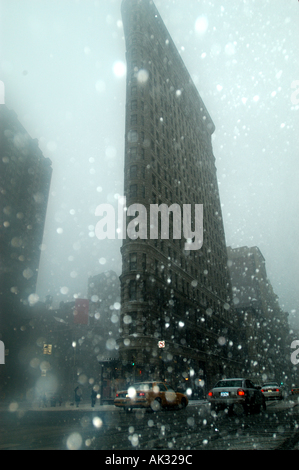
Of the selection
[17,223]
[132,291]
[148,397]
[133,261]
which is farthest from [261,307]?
[148,397]

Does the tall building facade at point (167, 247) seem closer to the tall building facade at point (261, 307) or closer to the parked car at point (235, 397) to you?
the parked car at point (235, 397)

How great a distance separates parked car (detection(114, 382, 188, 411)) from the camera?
16062mm

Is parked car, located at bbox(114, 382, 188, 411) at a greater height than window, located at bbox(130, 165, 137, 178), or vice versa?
window, located at bbox(130, 165, 137, 178)

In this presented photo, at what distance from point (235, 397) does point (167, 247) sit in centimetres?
3510

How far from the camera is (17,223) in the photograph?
8519 centimetres

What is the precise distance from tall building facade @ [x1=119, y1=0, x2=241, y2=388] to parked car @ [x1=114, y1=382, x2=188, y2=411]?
11.9 metres

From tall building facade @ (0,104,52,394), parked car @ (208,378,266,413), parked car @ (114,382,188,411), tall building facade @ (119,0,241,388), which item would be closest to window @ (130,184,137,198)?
tall building facade @ (119,0,241,388)

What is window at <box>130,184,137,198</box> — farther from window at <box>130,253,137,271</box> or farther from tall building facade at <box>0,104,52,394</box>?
tall building facade at <box>0,104,52,394</box>

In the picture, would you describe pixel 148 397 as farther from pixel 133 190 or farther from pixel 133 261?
pixel 133 190

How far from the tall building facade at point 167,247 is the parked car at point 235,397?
16.6 meters

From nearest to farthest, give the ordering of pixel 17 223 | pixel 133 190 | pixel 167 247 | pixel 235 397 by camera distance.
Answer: pixel 235 397 < pixel 133 190 < pixel 167 247 < pixel 17 223

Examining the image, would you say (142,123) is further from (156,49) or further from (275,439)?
(275,439)

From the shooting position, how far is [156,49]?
66750 millimetres

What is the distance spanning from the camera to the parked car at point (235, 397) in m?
12.8
